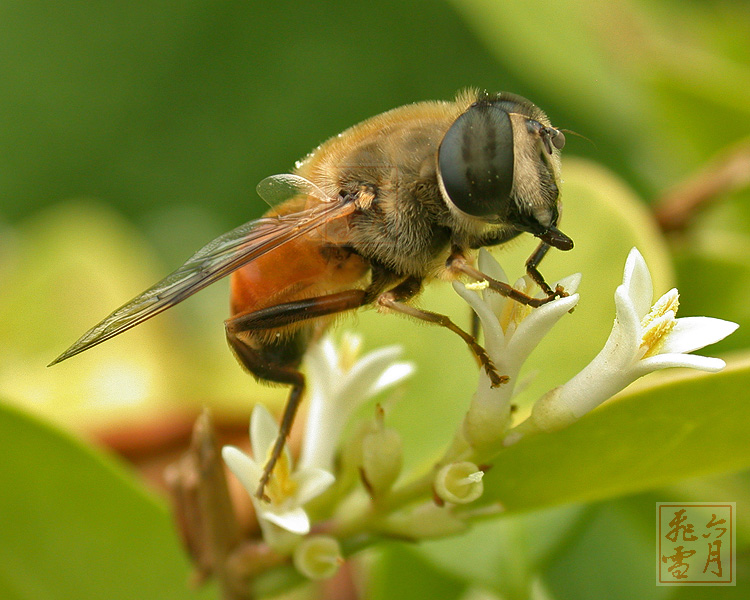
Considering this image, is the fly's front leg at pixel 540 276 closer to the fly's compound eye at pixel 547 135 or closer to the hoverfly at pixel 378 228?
the hoverfly at pixel 378 228

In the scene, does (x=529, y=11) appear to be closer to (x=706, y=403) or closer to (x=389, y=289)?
(x=389, y=289)

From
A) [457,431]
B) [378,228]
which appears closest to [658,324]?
[457,431]

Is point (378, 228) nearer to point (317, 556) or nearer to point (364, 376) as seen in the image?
point (364, 376)

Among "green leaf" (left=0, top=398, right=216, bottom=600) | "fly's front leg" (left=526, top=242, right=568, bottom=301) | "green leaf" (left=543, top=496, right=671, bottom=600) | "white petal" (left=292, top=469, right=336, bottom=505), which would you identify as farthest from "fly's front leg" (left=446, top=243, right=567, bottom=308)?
"green leaf" (left=0, top=398, right=216, bottom=600)

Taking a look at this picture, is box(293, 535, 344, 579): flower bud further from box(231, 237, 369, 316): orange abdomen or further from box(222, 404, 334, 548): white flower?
box(231, 237, 369, 316): orange abdomen

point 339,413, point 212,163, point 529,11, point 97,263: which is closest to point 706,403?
point 339,413

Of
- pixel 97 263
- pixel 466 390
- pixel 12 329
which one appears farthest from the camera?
pixel 97 263
